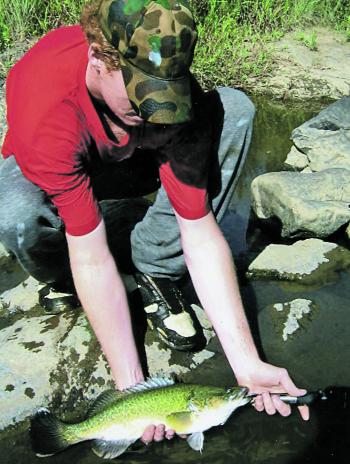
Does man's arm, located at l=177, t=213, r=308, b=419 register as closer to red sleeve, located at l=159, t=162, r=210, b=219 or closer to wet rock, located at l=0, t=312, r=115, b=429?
red sleeve, located at l=159, t=162, r=210, b=219

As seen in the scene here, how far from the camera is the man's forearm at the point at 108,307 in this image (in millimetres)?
2734

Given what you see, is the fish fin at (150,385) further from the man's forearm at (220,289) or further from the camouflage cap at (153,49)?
the camouflage cap at (153,49)

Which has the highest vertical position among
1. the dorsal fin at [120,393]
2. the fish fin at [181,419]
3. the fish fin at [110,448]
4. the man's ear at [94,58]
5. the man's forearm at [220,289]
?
the man's ear at [94,58]

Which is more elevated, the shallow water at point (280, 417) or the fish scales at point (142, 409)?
the fish scales at point (142, 409)

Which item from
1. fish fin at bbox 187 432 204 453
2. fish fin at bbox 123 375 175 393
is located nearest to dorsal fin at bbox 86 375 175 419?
fish fin at bbox 123 375 175 393

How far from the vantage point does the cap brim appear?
7.44 feet

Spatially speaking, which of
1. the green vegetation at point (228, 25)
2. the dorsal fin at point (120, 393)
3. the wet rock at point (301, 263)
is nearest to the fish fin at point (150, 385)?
the dorsal fin at point (120, 393)

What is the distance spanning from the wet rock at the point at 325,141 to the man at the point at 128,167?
202 centimetres

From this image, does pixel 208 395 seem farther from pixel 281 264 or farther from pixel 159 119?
pixel 281 264

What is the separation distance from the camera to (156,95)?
227cm

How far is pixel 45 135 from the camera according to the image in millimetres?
2568

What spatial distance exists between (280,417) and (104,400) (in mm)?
819

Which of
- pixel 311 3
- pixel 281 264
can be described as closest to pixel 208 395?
pixel 281 264

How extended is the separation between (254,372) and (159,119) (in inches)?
47.9
